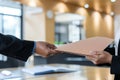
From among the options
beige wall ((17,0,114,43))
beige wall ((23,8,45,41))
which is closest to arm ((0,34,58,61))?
beige wall ((17,0,114,43))

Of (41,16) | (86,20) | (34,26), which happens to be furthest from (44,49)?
(86,20)

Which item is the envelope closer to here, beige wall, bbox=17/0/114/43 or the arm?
the arm

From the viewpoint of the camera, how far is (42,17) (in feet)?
28.3

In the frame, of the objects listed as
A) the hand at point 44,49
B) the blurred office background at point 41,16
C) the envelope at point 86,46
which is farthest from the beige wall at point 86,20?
the envelope at point 86,46

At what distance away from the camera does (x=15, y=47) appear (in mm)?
1577

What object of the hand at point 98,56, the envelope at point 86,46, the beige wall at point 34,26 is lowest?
the hand at point 98,56

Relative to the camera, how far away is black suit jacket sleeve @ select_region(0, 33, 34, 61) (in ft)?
5.08

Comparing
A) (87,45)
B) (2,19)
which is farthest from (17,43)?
(2,19)

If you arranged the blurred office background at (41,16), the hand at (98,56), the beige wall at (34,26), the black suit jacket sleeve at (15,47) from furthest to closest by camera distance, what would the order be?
the beige wall at (34,26) < the blurred office background at (41,16) < the black suit jacket sleeve at (15,47) < the hand at (98,56)

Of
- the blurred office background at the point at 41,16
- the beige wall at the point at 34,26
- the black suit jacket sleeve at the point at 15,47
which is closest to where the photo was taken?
the black suit jacket sleeve at the point at 15,47

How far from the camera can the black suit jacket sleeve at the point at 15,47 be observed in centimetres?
155

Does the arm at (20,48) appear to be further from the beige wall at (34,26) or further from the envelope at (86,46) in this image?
the beige wall at (34,26)

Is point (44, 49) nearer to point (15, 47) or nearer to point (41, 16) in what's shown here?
point (15, 47)

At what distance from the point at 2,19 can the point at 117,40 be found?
24.6 ft
